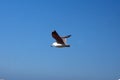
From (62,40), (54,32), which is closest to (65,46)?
(62,40)

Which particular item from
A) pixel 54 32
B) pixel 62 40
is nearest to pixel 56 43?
pixel 62 40

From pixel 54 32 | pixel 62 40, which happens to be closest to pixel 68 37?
pixel 62 40

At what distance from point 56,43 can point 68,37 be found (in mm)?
2584

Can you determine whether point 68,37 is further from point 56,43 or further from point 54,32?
point 54,32

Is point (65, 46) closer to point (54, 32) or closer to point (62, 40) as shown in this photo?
point (62, 40)

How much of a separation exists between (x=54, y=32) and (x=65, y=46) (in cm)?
823

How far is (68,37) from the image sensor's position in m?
71.9

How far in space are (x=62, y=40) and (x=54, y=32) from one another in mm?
7920

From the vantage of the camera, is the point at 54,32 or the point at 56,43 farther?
the point at 56,43

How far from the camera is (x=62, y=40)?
71.7m

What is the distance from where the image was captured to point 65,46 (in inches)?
2820

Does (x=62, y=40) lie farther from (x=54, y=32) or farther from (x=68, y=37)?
(x=54, y=32)

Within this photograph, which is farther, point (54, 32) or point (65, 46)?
point (65, 46)
